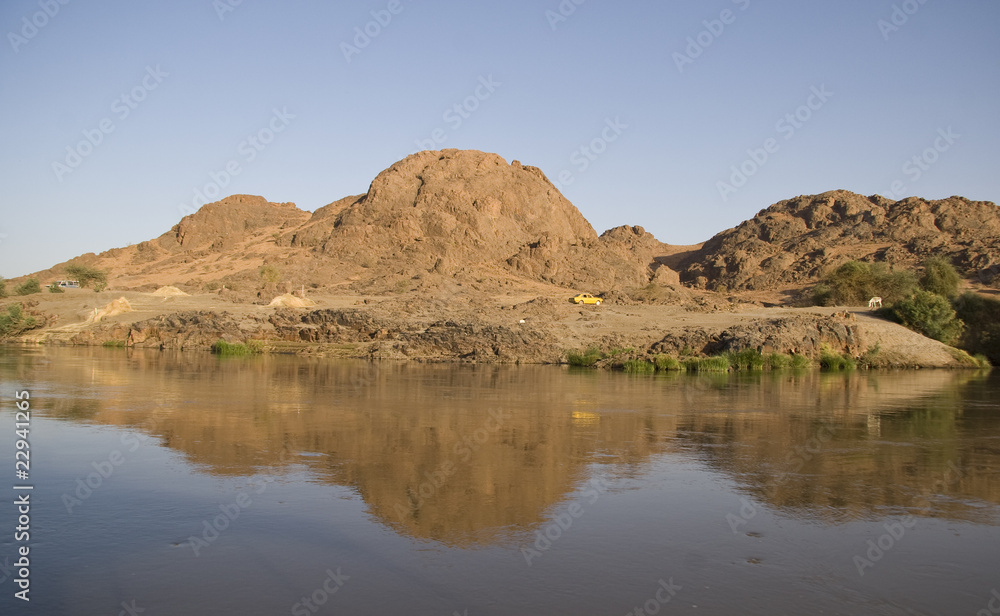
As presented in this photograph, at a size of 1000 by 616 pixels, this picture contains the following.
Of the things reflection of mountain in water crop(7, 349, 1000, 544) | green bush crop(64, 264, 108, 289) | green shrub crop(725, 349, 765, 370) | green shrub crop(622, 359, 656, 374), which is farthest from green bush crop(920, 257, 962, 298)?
green bush crop(64, 264, 108, 289)

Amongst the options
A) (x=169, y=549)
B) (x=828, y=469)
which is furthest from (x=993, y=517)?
(x=169, y=549)

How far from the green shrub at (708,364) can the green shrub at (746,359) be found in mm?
476

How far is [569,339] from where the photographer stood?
3034 centimetres

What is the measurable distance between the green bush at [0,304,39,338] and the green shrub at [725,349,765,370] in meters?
31.8

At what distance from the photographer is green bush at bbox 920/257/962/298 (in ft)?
153

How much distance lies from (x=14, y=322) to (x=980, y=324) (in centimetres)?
4545

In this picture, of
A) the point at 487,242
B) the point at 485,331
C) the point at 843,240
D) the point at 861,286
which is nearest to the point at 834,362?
the point at 485,331

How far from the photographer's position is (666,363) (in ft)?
85.9

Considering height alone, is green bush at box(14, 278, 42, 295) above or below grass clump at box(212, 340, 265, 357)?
above

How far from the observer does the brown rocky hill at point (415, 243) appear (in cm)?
6009

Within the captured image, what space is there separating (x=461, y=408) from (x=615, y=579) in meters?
8.98

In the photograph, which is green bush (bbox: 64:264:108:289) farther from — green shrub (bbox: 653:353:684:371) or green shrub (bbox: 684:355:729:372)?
green shrub (bbox: 684:355:729:372)

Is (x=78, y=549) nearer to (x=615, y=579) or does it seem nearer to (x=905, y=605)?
(x=615, y=579)

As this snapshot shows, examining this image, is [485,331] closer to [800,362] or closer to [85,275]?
[800,362]
